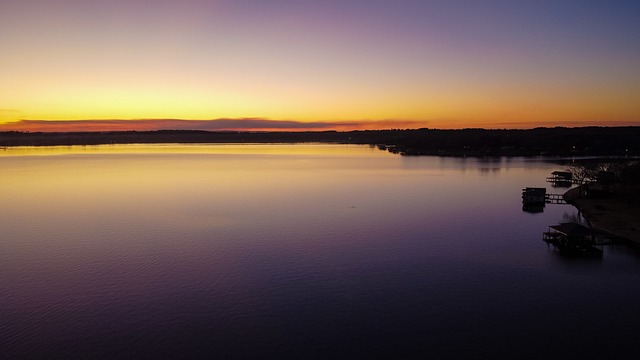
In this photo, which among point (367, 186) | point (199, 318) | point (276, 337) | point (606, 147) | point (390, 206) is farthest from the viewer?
point (606, 147)

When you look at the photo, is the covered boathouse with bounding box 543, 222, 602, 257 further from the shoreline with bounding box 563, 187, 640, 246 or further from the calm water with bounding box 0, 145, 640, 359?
the shoreline with bounding box 563, 187, 640, 246

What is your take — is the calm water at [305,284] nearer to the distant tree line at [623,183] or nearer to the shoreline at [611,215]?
the shoreline at [611,215]

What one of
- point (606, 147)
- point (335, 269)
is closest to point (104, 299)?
point (335, 269)

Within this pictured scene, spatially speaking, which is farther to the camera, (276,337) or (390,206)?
(390,206)

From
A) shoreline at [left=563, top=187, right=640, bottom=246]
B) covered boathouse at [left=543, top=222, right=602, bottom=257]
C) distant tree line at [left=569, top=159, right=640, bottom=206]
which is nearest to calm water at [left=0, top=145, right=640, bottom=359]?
covered boathouse at [left=543, top=222, right=602, bottom=257]

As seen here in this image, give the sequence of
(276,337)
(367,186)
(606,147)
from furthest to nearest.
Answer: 1. (606,147)
2. (367,186)
3. (276,337)

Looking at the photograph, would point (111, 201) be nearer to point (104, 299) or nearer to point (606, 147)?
point (104, 299)
